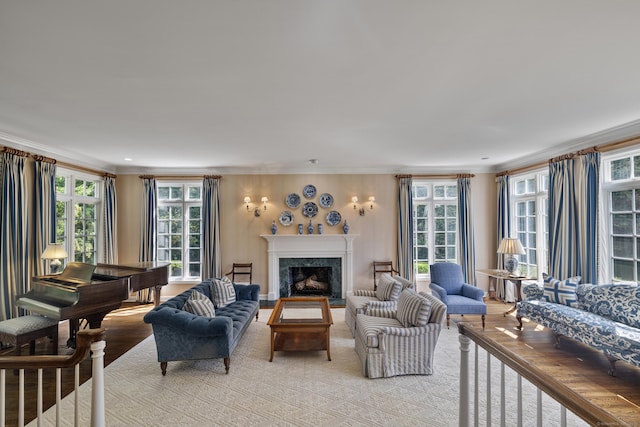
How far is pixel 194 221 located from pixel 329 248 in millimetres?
3147

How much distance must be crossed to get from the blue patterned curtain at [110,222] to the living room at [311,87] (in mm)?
→ 116

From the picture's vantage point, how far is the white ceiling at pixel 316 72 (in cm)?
182

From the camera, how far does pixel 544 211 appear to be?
571 centimetres

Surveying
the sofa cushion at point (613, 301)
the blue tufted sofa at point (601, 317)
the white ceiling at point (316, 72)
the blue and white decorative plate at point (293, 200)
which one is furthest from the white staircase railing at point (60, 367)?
the sofa cushion at point (613, 301)

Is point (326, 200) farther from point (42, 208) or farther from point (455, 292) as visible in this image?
point (42, 208)

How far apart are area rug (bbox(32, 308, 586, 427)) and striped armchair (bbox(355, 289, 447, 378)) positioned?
11 cm

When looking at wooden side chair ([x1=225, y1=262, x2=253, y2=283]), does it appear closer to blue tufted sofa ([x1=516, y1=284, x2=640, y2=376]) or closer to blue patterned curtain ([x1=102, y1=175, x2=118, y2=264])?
blue patterned curtain ([x1=102, y1=175, x2=118, y2=264])

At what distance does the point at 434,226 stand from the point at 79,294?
647 cm

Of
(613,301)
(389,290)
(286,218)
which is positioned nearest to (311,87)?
(389,290)

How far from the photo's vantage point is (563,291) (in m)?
4.26

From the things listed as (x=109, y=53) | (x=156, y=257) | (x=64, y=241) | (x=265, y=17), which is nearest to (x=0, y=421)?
(x=109, y=53)

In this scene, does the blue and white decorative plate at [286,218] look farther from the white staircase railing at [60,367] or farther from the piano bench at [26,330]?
the white staircase railing at [60,367]

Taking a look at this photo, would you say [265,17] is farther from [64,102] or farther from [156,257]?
[156,257]

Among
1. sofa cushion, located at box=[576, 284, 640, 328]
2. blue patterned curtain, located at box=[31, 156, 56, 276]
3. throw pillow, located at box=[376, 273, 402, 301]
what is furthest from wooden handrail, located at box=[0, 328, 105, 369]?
sofa cushion, located at box=[576, 284, 640, 328]
